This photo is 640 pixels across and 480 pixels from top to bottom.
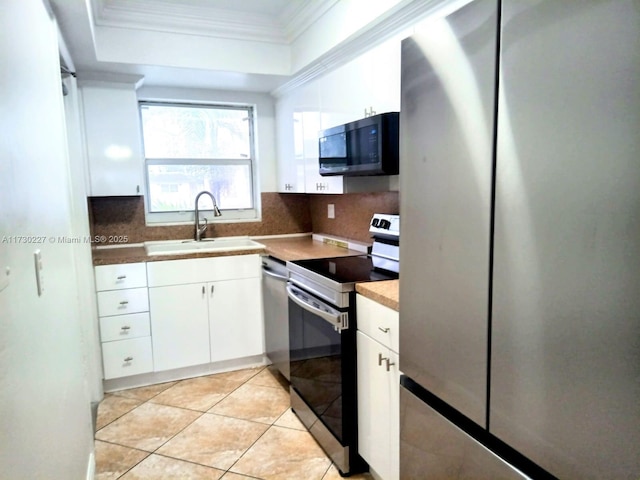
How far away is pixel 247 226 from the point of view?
3.79 m

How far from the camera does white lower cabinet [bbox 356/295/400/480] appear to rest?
170 centimetres

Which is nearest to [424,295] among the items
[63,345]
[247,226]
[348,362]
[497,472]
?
[497,472]

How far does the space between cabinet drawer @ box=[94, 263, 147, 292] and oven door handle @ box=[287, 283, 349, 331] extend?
1.12m

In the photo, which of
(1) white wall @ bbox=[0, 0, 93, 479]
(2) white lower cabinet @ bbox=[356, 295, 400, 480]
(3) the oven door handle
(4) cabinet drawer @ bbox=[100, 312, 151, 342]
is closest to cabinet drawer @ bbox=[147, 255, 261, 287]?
(4) cabinet drawer @ bbox=[100, 312, 151, 342]

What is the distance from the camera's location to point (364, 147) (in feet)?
7.01

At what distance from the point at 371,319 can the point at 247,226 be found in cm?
219

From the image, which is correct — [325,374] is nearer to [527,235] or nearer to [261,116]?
[527,235]

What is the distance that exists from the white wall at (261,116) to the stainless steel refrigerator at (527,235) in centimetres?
258

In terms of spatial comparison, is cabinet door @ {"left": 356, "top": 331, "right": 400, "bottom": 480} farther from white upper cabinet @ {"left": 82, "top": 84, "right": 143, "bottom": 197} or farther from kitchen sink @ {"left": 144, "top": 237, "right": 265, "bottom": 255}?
white upper cabinet @ {"left": 82, "top": 84, "right": 143, "bottom": 197}

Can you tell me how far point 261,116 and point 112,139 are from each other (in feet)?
4.02

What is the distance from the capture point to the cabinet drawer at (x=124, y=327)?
2885mm

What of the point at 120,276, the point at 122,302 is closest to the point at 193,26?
the point at 120,276

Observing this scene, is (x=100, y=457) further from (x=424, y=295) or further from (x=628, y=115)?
(x=628, y=115)

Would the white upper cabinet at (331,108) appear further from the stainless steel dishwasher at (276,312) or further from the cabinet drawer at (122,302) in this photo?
the cabinet drawer at (122,302)
